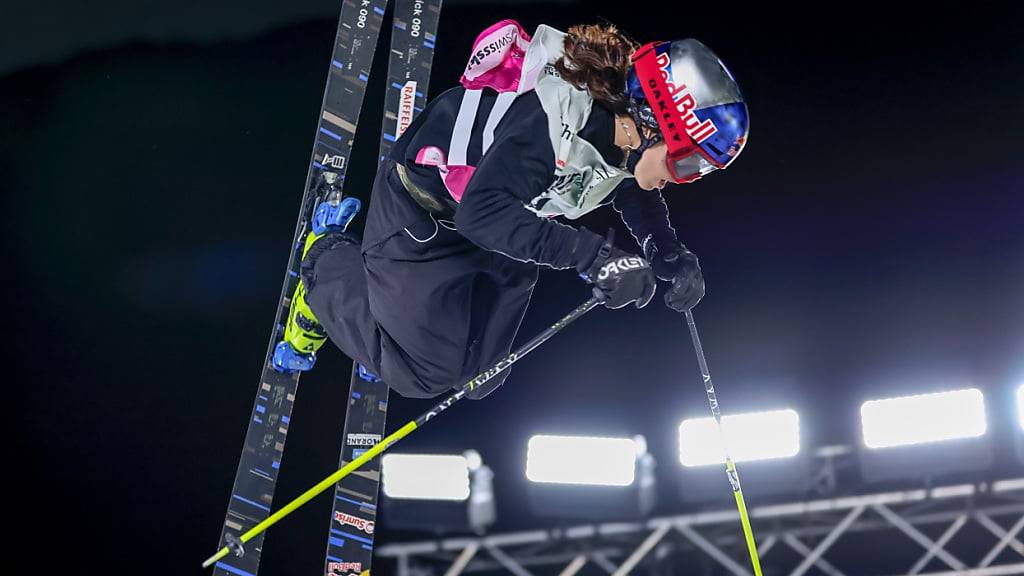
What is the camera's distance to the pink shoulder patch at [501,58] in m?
2.78

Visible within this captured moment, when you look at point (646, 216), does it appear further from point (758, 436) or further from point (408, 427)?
point (758, 436)

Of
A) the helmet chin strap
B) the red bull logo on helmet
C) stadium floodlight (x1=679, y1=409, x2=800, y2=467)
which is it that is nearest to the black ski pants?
the helmet chin strap

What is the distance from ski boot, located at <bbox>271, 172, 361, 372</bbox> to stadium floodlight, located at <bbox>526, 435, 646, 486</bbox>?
7.20ft

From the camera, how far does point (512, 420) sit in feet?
19.2

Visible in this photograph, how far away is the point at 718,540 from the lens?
5.71 meters

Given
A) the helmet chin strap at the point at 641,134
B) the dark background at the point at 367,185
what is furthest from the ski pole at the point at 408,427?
the dark background at the point at 367,185

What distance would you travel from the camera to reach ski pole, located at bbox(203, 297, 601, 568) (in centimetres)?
320

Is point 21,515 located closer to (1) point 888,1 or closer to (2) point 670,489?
(2) point 670,489

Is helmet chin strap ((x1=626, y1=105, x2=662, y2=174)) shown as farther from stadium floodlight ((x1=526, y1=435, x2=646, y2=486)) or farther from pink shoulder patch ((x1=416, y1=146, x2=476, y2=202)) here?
stadium floodlight ((x1=526, y1=435, x2=646, y2=486))

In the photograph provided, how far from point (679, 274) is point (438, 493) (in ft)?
9.46

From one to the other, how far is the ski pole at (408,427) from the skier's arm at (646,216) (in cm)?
27

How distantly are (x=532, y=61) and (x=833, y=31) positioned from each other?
302 cm

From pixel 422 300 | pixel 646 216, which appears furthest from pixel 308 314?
pixel 646 216

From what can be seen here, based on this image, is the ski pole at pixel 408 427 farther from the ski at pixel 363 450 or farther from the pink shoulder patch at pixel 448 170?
the pink shoulder patch at pixel 448 170
